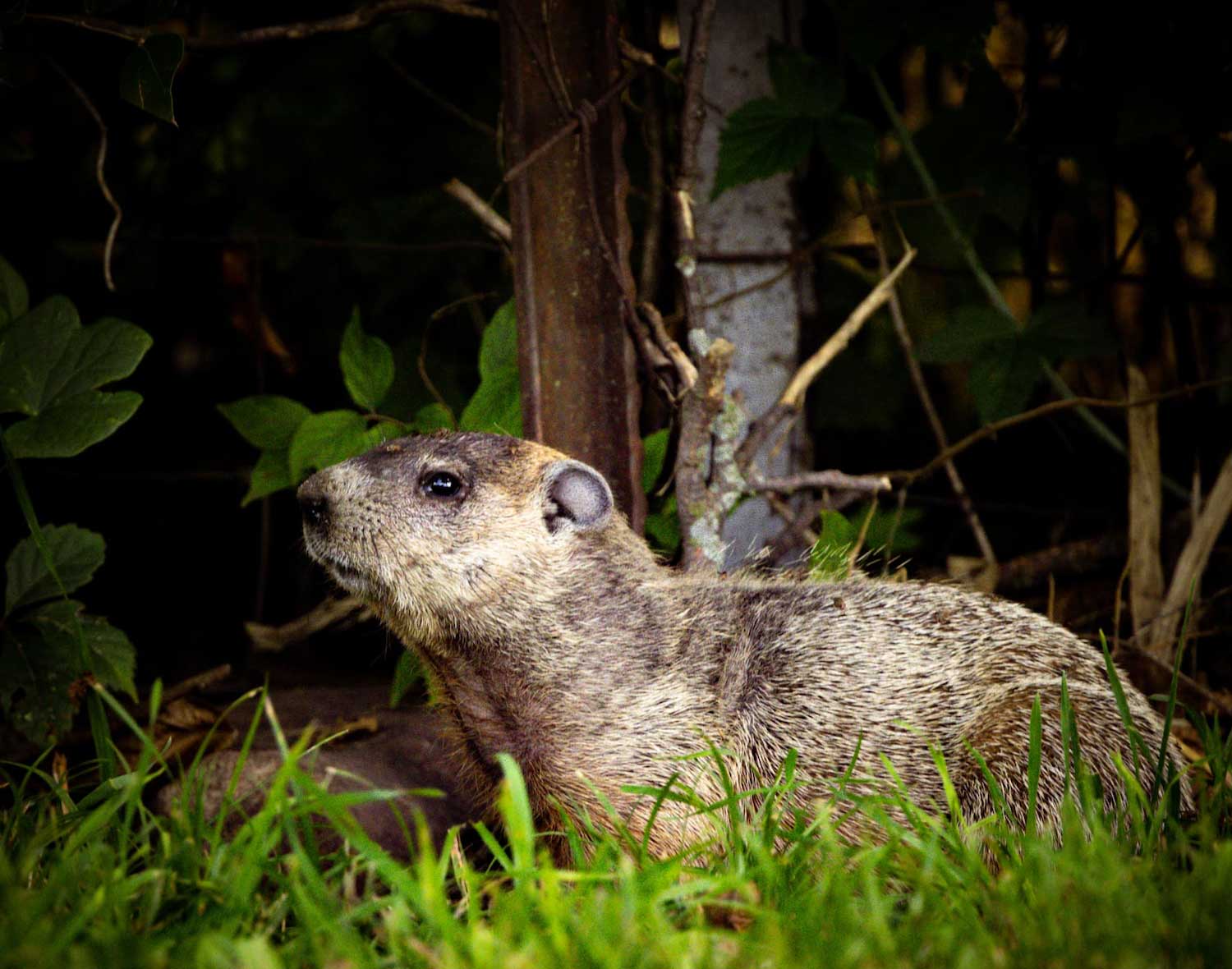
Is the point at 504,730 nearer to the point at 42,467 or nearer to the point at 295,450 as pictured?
the point at 295,450

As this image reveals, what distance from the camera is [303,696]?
3.65 m

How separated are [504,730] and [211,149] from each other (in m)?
3.37

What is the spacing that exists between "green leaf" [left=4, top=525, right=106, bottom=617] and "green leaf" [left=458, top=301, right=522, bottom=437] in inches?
40.9

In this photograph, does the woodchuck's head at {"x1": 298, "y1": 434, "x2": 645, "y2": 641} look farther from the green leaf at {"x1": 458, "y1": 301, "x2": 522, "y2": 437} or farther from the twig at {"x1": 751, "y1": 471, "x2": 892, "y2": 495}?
the twig at {"x1": 751, "y1": 471, "x2": 892, "y2": 495}

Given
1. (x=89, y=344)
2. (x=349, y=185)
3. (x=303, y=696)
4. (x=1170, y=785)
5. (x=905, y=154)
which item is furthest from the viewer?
(x=349, y=185)

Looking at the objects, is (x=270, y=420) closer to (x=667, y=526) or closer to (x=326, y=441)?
(x=326, y=441)

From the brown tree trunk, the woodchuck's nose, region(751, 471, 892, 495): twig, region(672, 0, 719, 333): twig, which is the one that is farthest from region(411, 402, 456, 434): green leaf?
region(751, 471, 892, 495): twig

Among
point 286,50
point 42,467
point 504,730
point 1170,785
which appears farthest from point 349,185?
point 1170,785

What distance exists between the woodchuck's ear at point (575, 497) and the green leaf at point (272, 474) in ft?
3.00

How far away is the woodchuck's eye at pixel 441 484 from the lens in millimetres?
2844

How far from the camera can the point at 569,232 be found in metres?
3.21

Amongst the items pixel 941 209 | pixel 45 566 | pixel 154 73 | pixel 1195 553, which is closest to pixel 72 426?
pixel 45 566

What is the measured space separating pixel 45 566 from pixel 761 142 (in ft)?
7.38

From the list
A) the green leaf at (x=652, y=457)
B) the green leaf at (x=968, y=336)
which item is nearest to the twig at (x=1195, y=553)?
the green leaf at (x=968, y=336)
